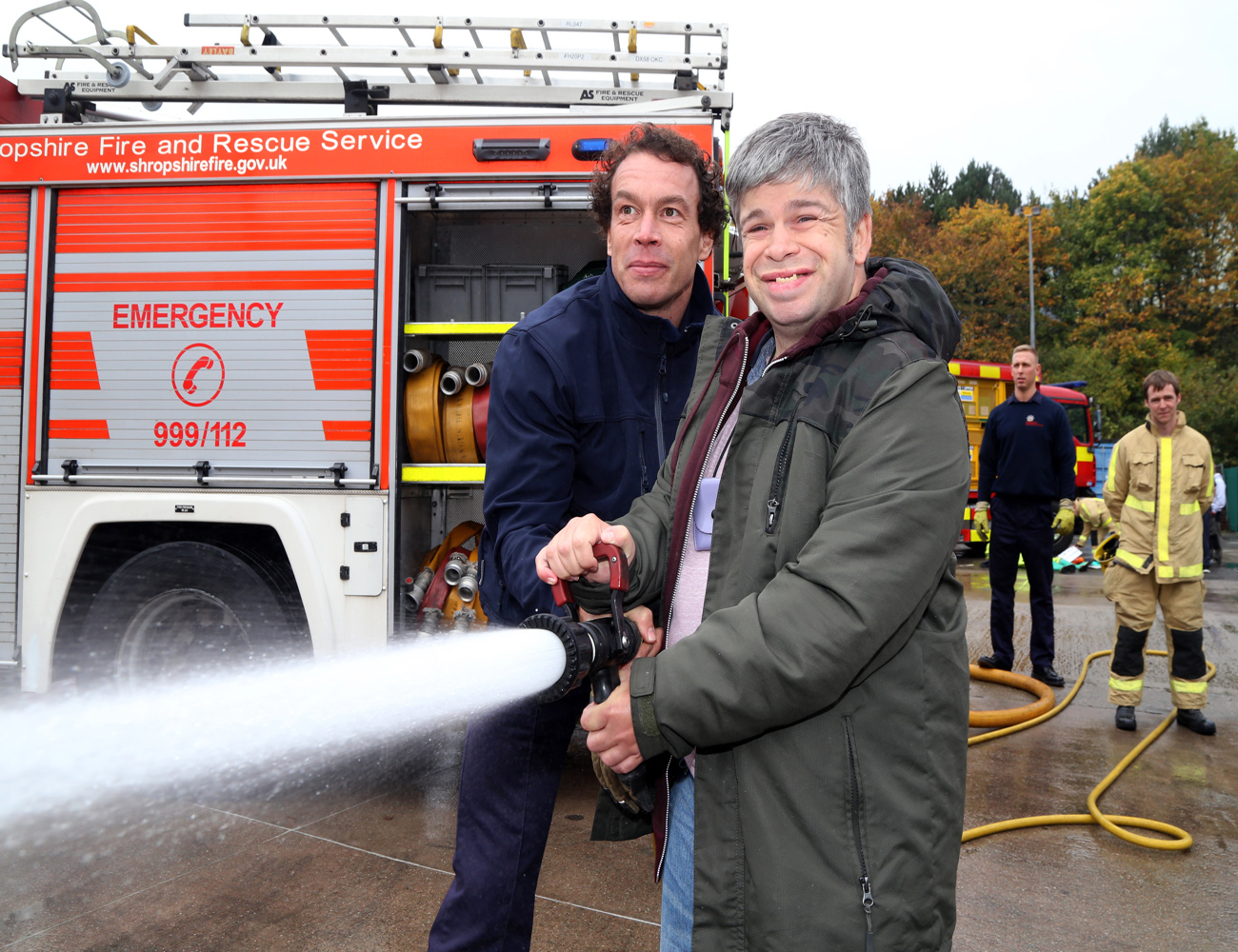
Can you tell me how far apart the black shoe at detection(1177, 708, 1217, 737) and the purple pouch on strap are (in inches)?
196

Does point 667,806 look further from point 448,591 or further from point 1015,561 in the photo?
point 1015,561

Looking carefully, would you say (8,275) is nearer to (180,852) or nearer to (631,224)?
(180,852)

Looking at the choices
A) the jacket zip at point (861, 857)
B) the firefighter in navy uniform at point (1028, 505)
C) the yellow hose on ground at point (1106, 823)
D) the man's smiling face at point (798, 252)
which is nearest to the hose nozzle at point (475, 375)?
the man's smiling face at point (798, 252)

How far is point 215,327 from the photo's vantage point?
4.00 meters

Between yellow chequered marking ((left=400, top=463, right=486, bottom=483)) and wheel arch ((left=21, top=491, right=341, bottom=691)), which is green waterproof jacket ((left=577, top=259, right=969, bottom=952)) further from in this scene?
wheel arch ((left=21, top=491, right=341, bottom=691))

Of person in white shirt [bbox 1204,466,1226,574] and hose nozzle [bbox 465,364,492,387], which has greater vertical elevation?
hose nozzle [bbox 465,364,492,387]

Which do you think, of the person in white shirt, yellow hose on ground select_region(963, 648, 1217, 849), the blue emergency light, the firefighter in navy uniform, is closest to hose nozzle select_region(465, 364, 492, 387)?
the blue emergency light

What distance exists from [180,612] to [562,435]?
115 inches

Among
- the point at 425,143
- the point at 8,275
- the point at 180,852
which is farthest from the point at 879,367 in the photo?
the point at 8,275

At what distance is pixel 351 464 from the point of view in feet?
12.9

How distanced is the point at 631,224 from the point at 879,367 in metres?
1.07

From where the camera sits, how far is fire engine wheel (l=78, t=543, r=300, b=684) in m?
4.07

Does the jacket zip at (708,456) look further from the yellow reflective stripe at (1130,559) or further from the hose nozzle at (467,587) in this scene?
the yellow reflective stripe at (1130,559)

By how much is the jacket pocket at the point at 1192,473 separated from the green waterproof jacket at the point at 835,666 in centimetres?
497
